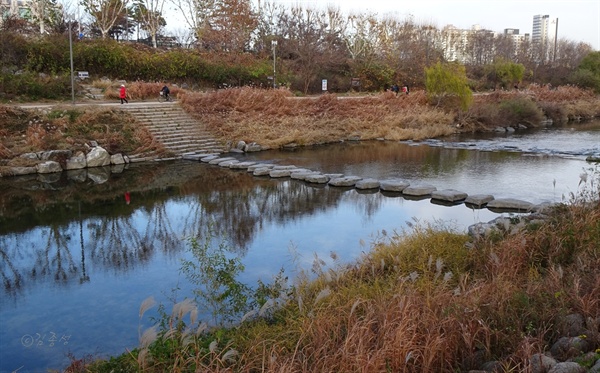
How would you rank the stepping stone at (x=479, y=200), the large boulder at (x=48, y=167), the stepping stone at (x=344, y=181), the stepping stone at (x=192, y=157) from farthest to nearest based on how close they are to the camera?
the stepping stone at (x=192, y=157) < the large boulder at (x=48, y=167) < the stepping stone at (x=344, y=181) < the stepping stone at (x=479, y=200)

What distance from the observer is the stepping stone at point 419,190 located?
1230 cm

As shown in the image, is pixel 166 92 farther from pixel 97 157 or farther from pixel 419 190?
pixel 419 190

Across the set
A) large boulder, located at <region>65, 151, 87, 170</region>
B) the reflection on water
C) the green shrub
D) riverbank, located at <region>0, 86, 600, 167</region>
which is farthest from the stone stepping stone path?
the green shrub

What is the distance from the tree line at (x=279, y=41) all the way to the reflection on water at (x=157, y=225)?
17897mm

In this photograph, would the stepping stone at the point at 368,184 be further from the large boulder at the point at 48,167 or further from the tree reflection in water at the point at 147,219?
the large boulder at the point at 48,167

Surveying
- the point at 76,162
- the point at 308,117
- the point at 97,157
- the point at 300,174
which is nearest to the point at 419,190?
the point at 300,174

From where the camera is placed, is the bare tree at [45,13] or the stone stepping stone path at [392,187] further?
the bare tree at [45,13]

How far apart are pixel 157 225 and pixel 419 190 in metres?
6.10

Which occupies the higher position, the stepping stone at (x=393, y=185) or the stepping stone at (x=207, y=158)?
the stepping stone at (x=207, y=158)

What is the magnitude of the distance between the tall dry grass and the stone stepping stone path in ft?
15.8

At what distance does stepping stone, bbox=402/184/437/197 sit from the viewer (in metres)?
12.3

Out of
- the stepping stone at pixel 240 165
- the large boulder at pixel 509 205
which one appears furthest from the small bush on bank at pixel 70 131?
the large boulder at pixel 509 205

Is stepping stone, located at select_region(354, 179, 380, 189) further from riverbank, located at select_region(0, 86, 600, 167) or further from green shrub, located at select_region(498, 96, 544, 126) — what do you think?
green shrub, located at select_region(498, 96, 544, 126)

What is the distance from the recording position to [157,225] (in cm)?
1027
